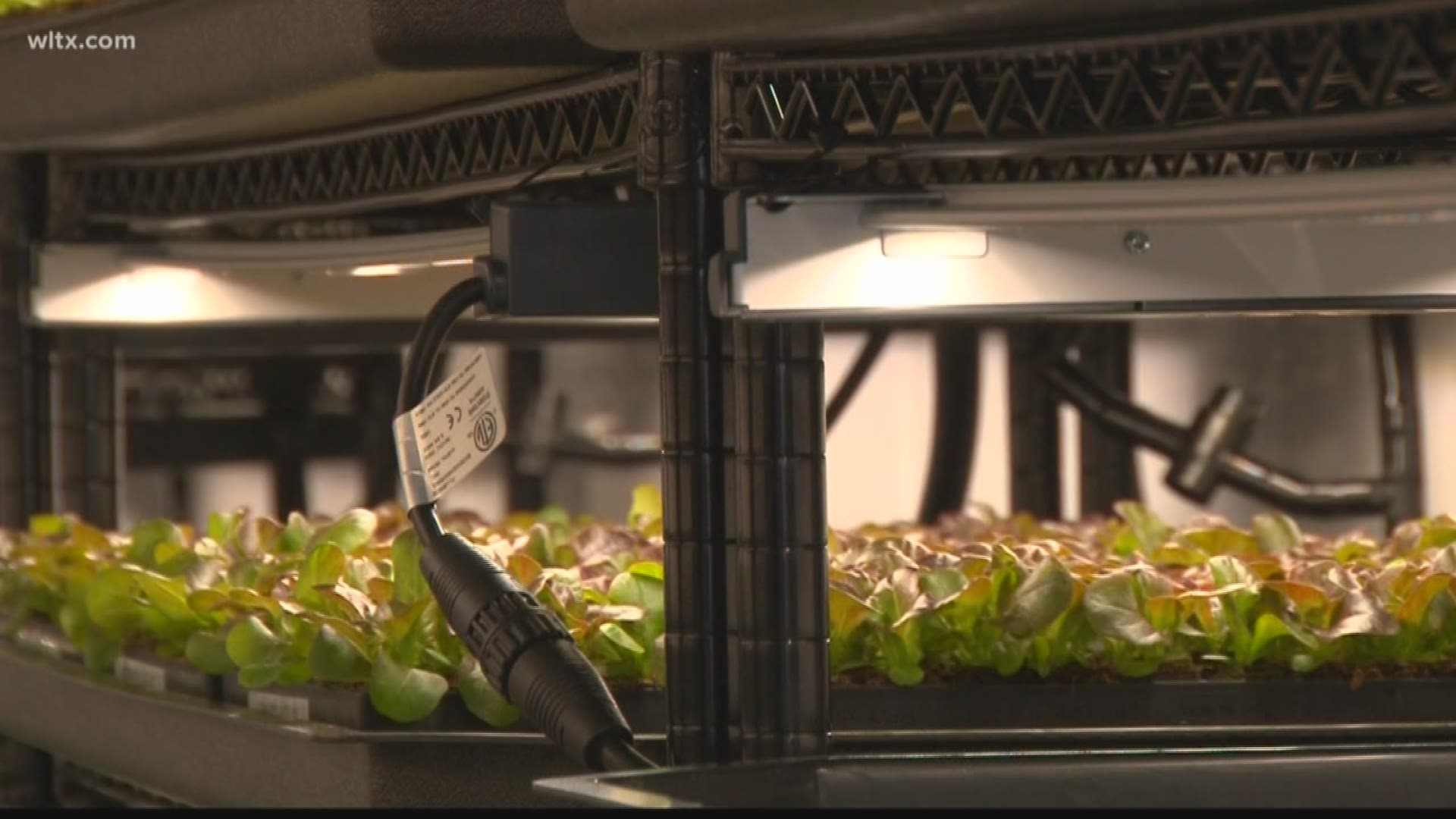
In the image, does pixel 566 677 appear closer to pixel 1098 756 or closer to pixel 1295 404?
pixel 1098 756

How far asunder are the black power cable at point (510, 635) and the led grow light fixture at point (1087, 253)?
1.15ft

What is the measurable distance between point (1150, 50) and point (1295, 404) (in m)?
4.70

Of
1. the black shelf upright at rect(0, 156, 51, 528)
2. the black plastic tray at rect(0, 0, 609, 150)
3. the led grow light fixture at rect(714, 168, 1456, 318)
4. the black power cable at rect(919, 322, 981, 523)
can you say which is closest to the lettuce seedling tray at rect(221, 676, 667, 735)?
the led grow light fixture at rect(714, 168, 1456, 318)

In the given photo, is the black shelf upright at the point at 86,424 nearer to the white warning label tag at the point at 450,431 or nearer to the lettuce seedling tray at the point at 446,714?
the lettuce seedling tray at the point at 446,714

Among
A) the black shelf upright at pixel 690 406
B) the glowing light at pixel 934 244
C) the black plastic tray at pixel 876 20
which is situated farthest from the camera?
the black shelf upright at pixel 690 406

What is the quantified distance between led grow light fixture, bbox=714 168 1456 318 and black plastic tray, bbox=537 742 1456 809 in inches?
16.2

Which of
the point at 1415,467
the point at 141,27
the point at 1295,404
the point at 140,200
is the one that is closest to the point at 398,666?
the point at 141,27

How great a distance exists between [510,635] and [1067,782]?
0.56m

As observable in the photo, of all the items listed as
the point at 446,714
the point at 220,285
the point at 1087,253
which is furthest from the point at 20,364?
the point at 1087,253

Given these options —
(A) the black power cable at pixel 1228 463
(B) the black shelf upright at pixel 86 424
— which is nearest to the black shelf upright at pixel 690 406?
(B) the black shelf upright at pixel 86 424

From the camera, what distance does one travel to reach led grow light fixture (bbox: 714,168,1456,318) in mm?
2096

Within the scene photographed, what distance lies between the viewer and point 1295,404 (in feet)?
21.4

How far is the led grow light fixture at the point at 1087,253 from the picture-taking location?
6.88ft

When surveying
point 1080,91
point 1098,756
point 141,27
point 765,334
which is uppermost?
point 141,27
